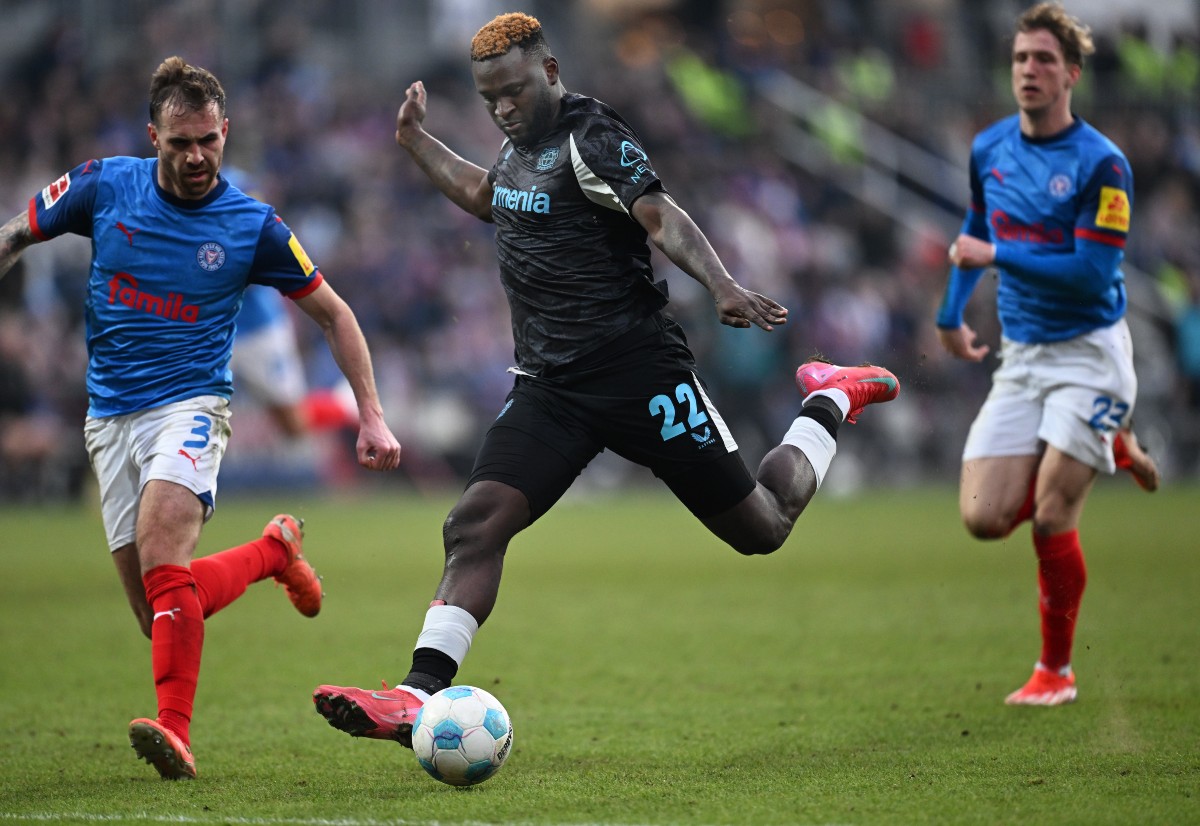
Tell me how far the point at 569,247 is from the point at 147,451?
5.91 ft

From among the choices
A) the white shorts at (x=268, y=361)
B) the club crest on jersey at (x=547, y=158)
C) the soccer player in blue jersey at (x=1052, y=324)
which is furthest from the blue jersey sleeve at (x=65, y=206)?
the white shorts at (x=268, y=361)

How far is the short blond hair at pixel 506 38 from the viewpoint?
5.45 meters

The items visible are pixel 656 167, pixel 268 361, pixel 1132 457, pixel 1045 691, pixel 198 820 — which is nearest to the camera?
pixel 198 820

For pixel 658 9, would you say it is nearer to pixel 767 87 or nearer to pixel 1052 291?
pixel 767 87

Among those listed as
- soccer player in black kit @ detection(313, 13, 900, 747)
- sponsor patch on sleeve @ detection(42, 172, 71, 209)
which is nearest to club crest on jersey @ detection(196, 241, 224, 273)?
sponsor patch on sleeve @ detection(42, 172, 71, 209)

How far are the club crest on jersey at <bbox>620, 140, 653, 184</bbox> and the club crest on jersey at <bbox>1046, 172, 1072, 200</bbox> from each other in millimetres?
2452

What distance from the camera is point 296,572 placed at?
261 inches

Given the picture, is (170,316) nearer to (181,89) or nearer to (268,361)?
(181,89)

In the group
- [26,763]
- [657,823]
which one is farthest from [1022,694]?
[26,763]

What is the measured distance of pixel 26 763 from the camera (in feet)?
18.6

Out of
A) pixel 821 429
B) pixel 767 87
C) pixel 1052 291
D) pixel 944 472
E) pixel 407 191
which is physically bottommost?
pixel 944 472

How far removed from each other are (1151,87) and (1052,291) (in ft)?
66.8

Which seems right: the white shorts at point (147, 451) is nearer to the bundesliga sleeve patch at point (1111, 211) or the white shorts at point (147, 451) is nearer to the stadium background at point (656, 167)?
the bundesliga sleeve patch at point (1111, 211)

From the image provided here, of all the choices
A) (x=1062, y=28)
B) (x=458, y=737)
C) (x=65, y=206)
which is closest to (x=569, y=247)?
(x=458, y=737)
